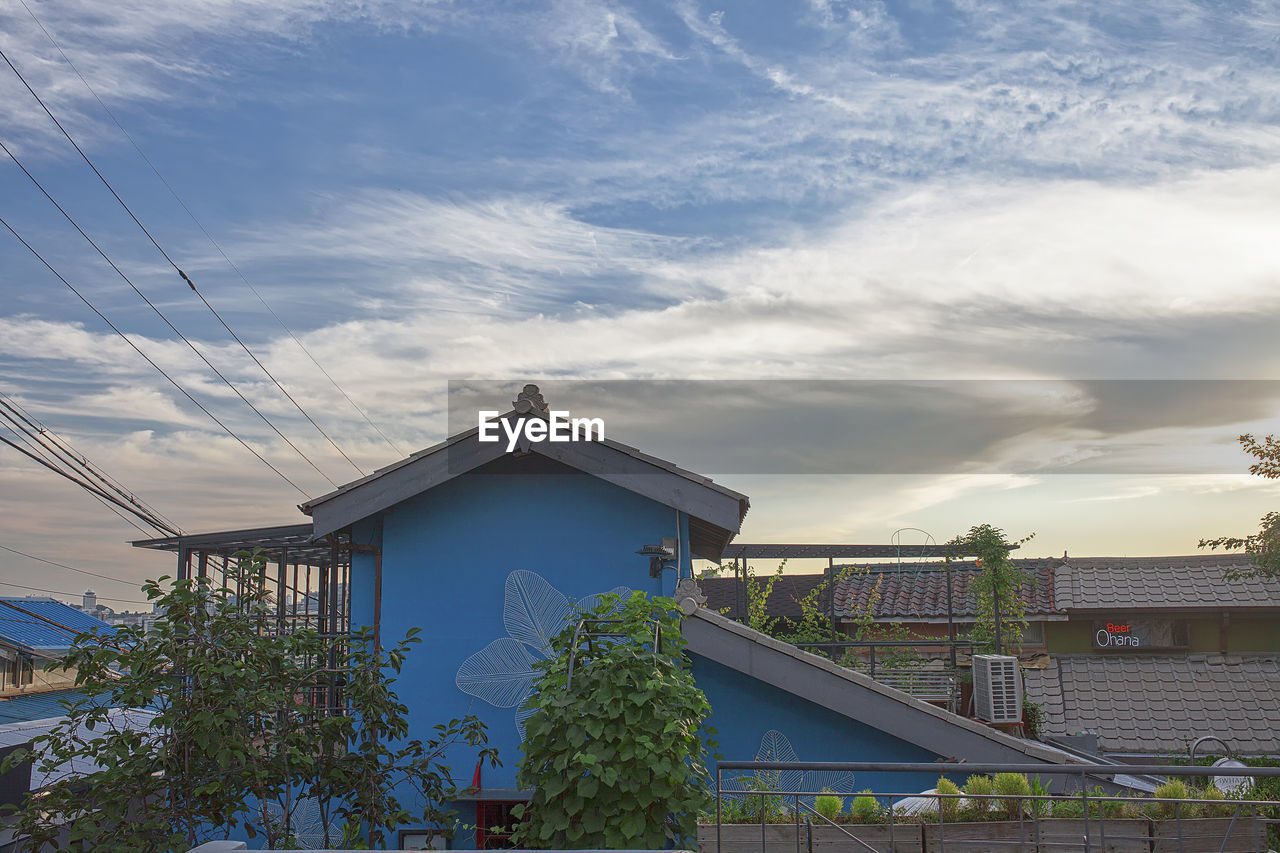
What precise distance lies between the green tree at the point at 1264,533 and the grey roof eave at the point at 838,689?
9.73m

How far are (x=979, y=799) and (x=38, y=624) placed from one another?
34636 mm

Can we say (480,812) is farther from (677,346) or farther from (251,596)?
(677,346)

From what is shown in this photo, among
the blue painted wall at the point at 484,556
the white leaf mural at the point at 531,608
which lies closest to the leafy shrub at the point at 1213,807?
the blue painted wall at the point at 484,556

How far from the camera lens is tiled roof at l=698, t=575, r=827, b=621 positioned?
29109 mm

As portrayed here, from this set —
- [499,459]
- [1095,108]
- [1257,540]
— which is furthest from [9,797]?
[1257,540]

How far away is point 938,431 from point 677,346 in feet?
→ 13.3

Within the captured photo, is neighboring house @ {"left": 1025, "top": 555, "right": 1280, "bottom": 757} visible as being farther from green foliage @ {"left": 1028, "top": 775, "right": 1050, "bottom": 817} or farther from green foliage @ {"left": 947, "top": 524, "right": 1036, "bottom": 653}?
green foliage @ {"left": 1028, "top": 775, "right": 1050, "bottom": 817}

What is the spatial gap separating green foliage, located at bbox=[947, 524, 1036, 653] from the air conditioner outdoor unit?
68.7 inches

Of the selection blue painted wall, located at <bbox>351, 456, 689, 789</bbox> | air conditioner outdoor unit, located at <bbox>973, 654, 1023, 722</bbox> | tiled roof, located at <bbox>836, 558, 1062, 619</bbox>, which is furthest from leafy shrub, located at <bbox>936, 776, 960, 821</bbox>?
tiled roof, located at <bbox>836, 558, 1062, 619</bbox>

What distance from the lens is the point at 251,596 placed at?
21.1 ft

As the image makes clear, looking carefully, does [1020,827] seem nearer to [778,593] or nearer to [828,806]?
[828,806]

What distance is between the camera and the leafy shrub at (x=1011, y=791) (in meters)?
6.36

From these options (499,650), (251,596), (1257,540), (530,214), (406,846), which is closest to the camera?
(251,596)

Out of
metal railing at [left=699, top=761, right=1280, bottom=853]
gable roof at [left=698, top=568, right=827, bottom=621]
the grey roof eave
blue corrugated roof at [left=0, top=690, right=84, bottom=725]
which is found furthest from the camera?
gable roof at [left=698, top=568, right=827, bottom=621]
